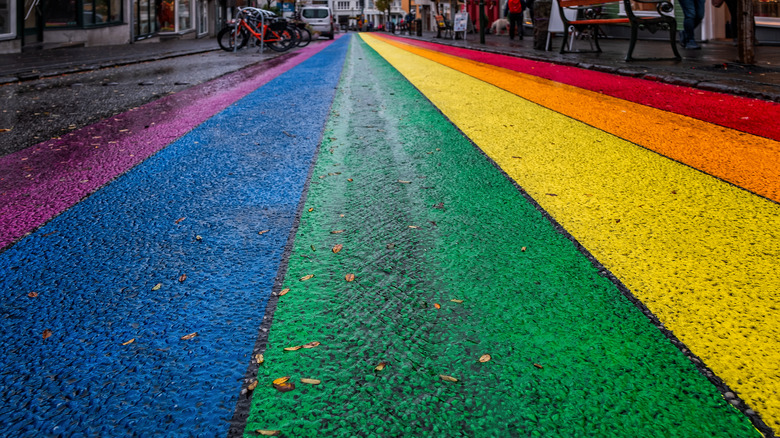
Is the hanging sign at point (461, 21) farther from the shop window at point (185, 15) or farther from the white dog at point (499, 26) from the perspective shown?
the shop window at point (185, 15)

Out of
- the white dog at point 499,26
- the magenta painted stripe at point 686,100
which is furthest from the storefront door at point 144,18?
the magenta painted stripe at point 686,100

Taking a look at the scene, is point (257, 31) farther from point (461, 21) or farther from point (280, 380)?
point (280, 380)

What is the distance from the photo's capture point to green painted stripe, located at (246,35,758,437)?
1337 millimetres

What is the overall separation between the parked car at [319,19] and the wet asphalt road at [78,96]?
2937 cm

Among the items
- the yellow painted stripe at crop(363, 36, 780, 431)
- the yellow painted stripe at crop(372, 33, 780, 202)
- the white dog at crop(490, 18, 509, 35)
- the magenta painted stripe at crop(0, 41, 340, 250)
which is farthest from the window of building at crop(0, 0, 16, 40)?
the white dog at crop(490, 18, 509, 35)

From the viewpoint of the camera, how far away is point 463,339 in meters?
1.66

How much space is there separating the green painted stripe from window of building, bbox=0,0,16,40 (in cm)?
1682

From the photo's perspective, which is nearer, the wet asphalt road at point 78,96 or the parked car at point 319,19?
the wet asphalt road at point 78,96

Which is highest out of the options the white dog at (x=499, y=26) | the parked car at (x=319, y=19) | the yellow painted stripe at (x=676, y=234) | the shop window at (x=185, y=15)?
the parked car at (x=319, y=19)

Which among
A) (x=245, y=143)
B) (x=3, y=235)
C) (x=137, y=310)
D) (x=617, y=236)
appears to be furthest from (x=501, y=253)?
(x=245, y=143)

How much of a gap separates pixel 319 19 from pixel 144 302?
42103mm

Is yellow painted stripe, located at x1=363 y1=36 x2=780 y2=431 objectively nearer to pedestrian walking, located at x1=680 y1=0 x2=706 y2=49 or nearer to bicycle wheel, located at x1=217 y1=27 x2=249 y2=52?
pedestrian walking, located at x1=680 y1=0 x2=706 y2=49

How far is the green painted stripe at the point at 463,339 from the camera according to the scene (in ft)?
4.39

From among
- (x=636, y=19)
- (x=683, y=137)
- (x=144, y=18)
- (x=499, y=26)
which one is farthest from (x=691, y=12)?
(x=144, y=18)
